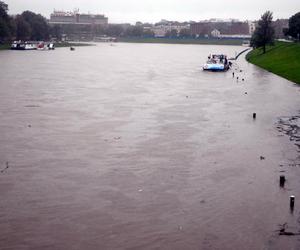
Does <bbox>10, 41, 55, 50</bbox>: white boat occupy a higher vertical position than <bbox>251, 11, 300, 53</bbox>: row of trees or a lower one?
lower

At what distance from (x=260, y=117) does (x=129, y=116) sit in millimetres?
6701

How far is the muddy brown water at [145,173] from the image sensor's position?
11047mm

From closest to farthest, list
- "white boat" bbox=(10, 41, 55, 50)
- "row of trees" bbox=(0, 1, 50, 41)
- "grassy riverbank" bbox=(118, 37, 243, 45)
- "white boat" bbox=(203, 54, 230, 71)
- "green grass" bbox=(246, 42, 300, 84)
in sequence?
"green grass" bbox=(246, 42, 300, 84) < "white boat" bbox=(203, 54, 230, 71) < "row of trees" bbox=(0, 1, 50, 41) < "white boat" bbox=(10, 41, 55, 50) < "grassy riverbank" bbox=(118, 37, 243, 45)

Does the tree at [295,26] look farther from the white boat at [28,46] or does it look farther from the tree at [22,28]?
the tree at [22,28]

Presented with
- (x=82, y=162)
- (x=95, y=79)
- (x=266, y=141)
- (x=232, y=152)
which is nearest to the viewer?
(x=82, y=162)

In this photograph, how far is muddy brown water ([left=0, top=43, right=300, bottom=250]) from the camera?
36.2 feet

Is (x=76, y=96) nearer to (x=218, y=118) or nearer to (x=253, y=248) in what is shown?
(x=218, y=118)

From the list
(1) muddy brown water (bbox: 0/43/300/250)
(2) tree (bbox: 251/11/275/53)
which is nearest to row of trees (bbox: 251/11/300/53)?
(2) tree (bbox: 251/11/275/53)

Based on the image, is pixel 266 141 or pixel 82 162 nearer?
pixel 82 162

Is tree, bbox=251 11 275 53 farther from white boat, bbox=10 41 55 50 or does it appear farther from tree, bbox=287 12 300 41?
white boat, bbox=10 41 55 50

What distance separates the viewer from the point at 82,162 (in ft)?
53.7

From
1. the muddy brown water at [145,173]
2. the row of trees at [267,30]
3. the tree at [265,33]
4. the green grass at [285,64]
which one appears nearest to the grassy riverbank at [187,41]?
the row of trees at [267,30]

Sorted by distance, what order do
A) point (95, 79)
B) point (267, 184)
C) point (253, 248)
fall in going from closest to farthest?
1. point (253, 248)
2. point (267, 184)
3. point (95, 79)

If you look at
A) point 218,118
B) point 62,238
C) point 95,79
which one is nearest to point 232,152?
point 218,118
